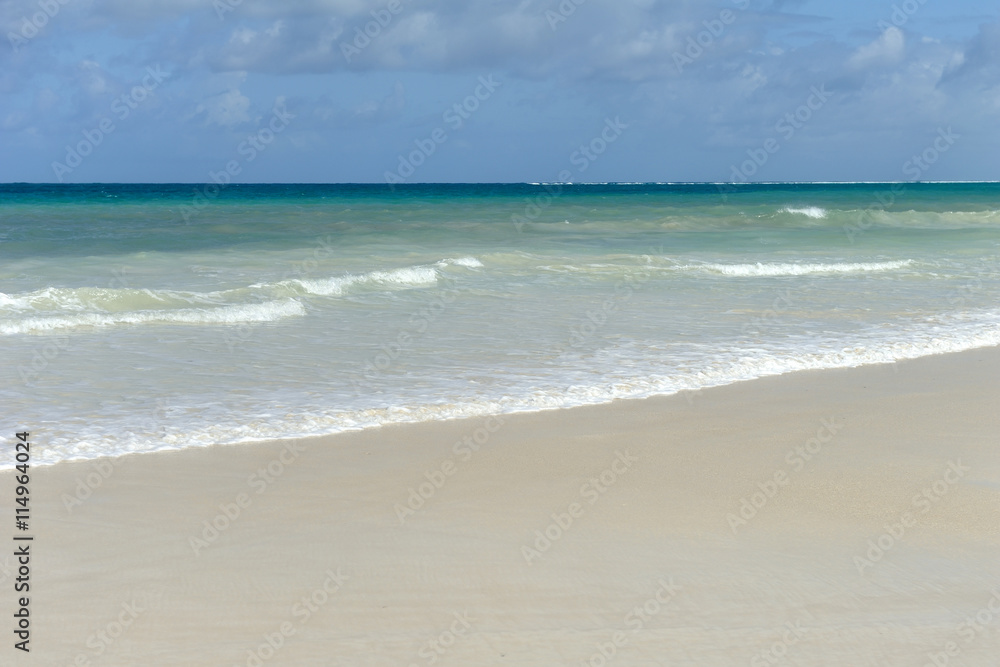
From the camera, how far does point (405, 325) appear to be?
11.3 m

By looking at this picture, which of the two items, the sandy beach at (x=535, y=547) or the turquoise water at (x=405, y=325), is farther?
the turquoise water at (x=405, y=325)

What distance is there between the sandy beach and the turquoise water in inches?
36.2

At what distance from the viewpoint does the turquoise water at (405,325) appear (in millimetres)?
7340

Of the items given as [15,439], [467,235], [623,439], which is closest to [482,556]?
[623,439]

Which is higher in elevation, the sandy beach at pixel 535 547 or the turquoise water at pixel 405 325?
the sandy beach at pixel 535 547

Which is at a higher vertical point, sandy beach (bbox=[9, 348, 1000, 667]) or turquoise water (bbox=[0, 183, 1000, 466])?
sandy beach (bbox=[9, 348, 1000, 667])

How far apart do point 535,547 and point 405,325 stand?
22.8ft

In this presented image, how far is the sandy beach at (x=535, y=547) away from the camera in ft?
11.7

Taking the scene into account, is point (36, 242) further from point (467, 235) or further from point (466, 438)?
point (466, 438)

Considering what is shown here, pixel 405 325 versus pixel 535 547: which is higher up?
pixel 535 547

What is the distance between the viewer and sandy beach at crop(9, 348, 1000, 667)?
11.7 feet

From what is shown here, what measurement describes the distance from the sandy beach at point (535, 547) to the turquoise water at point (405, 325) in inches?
36.2

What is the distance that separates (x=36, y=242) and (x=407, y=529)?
22.1 m

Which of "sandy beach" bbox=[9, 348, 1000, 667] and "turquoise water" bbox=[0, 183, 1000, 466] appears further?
"turquoise water" bbox=[0, 183, 1000, 466]
